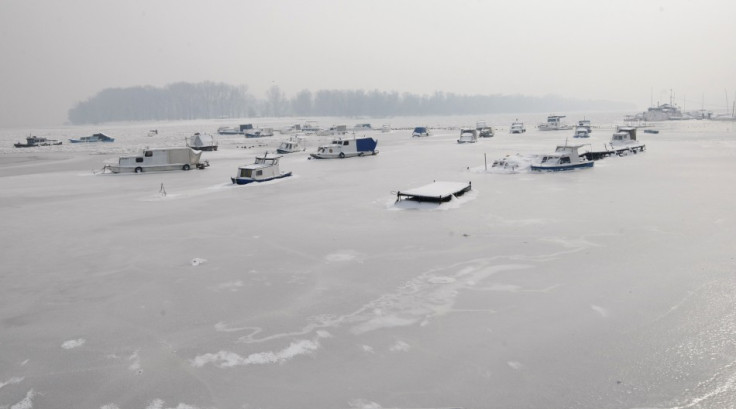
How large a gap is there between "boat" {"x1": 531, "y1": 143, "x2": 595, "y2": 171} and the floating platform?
39.9 feet

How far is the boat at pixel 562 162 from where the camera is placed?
3641cm

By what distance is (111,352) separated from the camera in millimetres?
9359

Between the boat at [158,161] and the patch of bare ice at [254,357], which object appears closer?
the patch of bare ice at [254,357]

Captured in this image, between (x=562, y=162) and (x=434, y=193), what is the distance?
57.5 ft

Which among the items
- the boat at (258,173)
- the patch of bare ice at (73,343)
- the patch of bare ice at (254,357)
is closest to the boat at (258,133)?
A: the boat at (258,173)

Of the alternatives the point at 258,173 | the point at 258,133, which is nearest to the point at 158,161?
the point at 258,173

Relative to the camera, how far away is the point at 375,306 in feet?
37.0

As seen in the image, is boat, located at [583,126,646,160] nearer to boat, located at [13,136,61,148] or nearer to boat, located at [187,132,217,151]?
boat, located at [187,132,217,151]

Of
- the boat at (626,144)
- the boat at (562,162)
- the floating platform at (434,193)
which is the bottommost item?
the floating platform at (434,193)

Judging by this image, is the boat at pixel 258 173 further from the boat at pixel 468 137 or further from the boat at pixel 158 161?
the boat at pixel 468 137

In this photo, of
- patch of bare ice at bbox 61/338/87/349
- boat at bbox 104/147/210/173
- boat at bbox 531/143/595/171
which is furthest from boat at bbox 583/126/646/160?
patch of bare ice at bbox 61/338/87/349

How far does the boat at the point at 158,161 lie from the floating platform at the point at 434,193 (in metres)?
26.3

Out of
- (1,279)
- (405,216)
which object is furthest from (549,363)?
(1,279)

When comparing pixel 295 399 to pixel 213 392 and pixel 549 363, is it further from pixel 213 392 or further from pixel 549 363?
pixel 549 363
